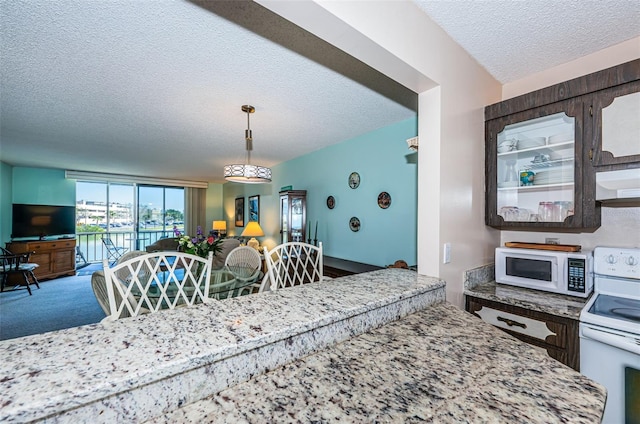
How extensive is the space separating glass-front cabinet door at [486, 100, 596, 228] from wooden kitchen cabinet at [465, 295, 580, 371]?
0.60 m

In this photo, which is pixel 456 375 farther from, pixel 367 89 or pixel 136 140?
pixel 136 140

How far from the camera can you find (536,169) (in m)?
1.88

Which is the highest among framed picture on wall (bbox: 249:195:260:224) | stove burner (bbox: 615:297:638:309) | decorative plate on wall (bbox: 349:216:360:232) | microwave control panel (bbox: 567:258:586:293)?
framed picture on wall (bbox: 249:195:260:224)

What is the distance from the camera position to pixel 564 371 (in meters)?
0.82

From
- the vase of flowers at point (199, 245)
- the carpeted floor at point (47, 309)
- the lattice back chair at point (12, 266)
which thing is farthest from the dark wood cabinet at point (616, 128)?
the lattice back chair at point (12, 266)

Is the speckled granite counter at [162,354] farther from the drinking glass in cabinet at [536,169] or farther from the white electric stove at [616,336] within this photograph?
the drinking glass in cabinet at [536,169]

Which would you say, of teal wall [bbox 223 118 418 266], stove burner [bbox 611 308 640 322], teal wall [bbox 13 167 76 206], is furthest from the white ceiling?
teal wall [bbox 13 167 76 206]

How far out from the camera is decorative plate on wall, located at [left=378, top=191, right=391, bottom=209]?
3101mm

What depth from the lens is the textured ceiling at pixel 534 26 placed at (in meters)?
1.36

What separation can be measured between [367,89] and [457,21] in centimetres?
91

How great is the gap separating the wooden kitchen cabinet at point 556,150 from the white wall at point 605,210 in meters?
0.10

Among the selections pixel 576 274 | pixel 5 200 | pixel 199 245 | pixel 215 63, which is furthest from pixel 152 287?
pixel 5 200

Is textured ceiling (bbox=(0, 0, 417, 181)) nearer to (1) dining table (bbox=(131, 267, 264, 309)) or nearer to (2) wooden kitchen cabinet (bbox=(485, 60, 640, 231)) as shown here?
(2) wooden kitchen cabinet (bbox=(485, 60, 640, 231))

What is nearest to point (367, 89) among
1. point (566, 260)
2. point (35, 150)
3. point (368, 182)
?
point (368, 182)
